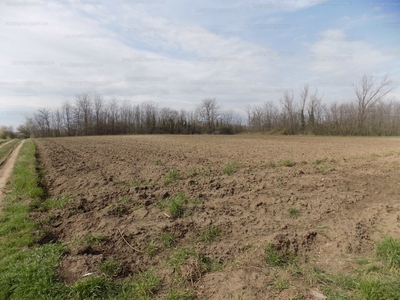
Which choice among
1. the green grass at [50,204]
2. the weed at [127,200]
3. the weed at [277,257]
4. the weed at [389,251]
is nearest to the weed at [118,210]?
the weed at [127,200]

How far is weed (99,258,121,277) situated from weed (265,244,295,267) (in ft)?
7.23

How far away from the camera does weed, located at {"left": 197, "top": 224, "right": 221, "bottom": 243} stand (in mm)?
3852

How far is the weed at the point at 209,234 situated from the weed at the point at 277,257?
0.94 m

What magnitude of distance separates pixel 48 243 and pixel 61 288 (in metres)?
1.33

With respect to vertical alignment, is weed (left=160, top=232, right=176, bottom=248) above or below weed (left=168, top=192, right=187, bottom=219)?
below

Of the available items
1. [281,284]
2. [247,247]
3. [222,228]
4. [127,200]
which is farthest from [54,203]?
[281,284]

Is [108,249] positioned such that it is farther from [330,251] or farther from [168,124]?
[168,124]

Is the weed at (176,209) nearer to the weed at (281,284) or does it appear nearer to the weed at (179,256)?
the weed at (179,256)

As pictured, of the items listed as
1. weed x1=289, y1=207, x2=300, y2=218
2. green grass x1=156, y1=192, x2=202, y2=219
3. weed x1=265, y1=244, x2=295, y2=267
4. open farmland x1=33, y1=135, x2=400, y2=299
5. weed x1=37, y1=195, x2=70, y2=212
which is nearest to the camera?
open farmland x1=33, y1=135, x2=400, y2=299

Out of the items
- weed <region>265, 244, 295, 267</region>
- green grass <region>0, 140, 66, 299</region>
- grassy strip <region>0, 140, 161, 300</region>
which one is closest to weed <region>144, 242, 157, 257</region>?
grassy strip <region>0, 140, 161, 300</region>

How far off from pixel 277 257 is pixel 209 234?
1.21 meters

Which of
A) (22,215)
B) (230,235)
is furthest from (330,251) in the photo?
(22,215)

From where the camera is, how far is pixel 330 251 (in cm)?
345

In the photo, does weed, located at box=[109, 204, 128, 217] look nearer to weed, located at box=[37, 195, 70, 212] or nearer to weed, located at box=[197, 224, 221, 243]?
weed, located at box=[37, 195, 70, 212]
